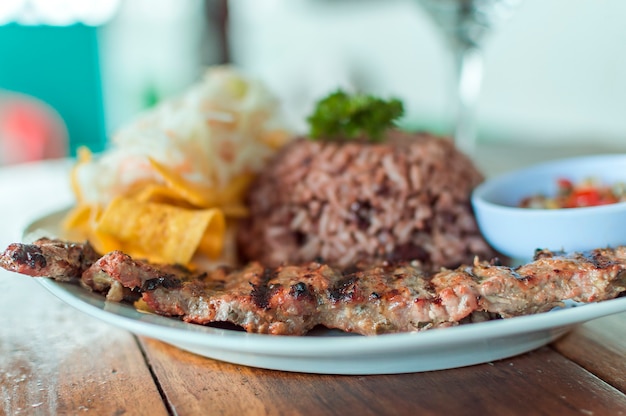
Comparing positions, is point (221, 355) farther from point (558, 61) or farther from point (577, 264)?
point (558, 61)

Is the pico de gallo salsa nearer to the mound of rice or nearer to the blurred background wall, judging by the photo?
the mound of rice

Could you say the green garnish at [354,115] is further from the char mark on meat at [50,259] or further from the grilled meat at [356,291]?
the char mark on meat at [50,259]

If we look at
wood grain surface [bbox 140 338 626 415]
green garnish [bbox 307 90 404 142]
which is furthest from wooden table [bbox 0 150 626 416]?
green garnish [bbox 307 90 404 142]

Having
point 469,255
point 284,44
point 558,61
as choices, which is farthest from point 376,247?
point 284,44

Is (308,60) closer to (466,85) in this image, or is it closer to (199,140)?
(466,85)

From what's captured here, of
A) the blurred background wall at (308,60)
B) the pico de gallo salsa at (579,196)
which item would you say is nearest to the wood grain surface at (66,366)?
the pico de gallo salsa at (579,196)

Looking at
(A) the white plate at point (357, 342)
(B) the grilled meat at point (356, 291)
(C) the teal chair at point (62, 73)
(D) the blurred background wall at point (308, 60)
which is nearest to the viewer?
(A) the white plate at point (357, 342)
